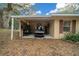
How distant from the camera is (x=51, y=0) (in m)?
5.69

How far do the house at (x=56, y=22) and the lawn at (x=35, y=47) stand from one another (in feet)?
1.35

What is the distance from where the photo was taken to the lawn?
729cm

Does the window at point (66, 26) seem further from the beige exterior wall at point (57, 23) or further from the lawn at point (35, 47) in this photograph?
the lawn at point (35, 47)

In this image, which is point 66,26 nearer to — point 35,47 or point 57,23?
point 57,23

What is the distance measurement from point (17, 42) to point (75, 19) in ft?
9.68

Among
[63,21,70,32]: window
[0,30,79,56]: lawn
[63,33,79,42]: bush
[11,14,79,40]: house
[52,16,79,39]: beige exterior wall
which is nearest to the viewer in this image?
[0,30,79,56]: lawn

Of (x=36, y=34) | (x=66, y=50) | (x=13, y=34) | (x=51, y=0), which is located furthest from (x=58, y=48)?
(x=51, y=0)

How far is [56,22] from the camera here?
10062 millimetres

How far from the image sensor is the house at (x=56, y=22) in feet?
28.7

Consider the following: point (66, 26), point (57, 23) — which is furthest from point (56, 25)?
point (66, 26)

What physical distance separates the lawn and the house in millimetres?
410

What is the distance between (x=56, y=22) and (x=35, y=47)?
2.46 m

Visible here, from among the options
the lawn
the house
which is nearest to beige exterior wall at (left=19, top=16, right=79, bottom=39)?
the house

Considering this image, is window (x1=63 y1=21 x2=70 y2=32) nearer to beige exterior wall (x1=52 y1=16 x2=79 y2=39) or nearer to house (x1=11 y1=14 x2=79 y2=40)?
house (x1=11 y1=14 x2=79 y2=40)
